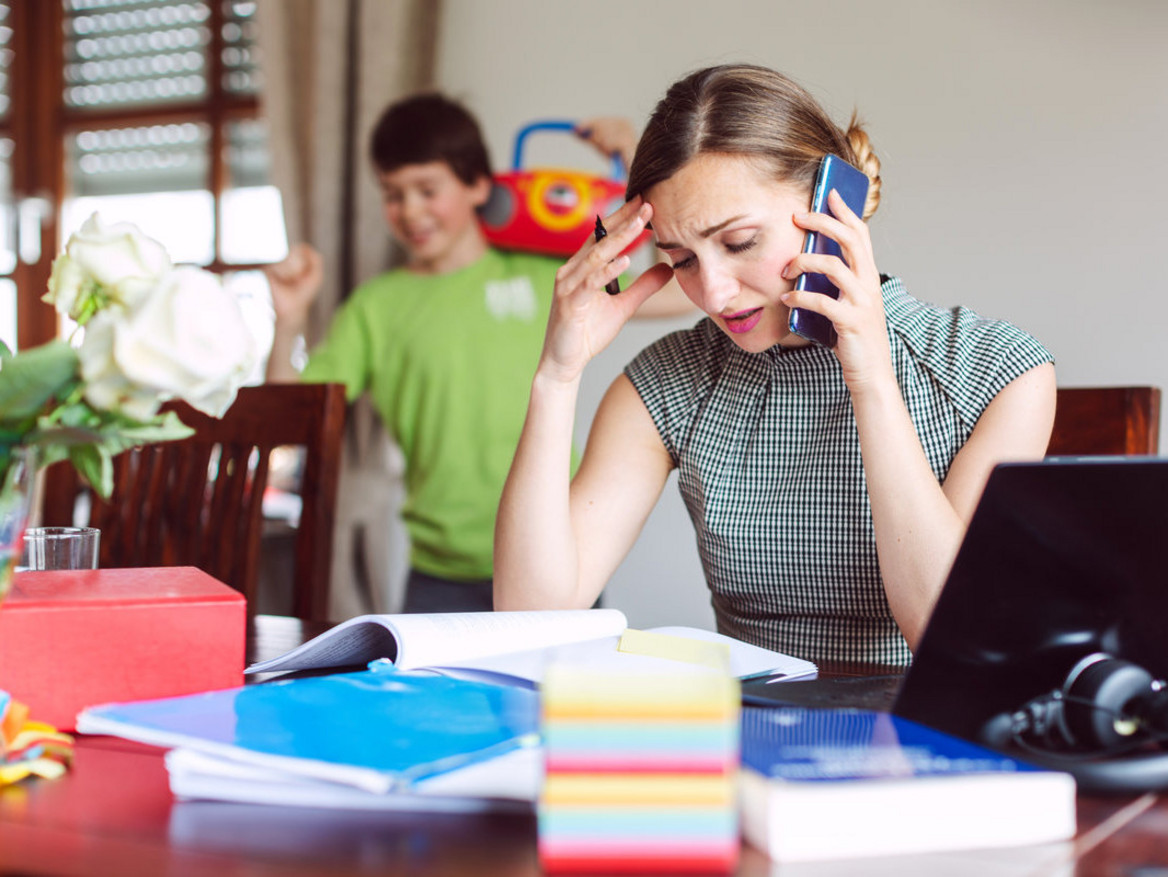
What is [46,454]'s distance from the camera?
607 millimetres

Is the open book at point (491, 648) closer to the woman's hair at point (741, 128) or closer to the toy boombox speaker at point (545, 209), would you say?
the woman's hair at point (741, 128)

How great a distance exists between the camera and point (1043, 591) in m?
0.61

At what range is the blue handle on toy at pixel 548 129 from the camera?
248 centimetres

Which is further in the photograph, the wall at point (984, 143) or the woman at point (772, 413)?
the wall at point (984, 143)

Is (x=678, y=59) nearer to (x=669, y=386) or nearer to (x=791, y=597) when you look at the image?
(x=669, y=386)

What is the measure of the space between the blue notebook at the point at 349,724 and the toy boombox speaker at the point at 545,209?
1.69 metres

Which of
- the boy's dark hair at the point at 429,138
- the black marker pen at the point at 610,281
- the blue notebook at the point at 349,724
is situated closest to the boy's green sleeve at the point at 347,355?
the boy's dark hair at the point at 429,138

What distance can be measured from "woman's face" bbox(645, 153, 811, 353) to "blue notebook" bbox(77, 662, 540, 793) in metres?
0.58

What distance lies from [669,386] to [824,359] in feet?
0.62

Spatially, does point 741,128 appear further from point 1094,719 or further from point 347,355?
point 347,355

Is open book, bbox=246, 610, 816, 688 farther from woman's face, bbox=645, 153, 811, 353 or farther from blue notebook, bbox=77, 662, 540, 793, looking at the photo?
woman's face, bbox=645, 153, 811, 353

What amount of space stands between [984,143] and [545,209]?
2.79ft

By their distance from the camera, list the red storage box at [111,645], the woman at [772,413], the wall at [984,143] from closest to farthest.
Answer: the red storage box at [111,645], the woman at [772,413], the wall at [984,143]

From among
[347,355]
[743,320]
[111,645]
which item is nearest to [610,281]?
[743,320]
